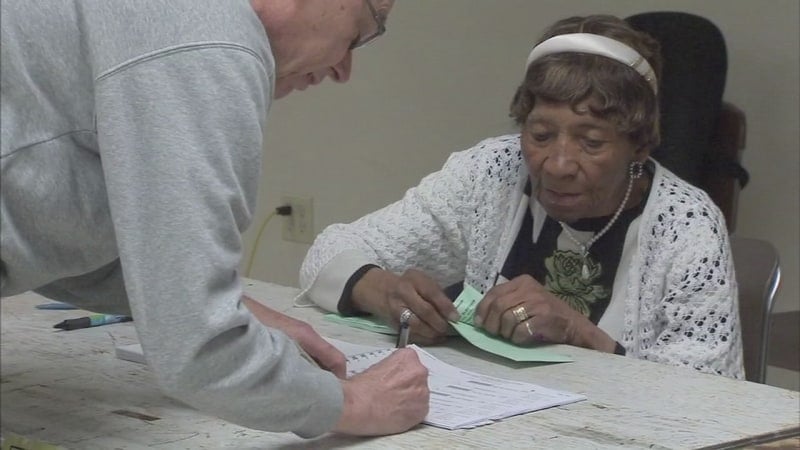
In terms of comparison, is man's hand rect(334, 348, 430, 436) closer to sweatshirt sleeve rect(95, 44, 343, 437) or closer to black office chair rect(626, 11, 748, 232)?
sweatshirt sleeve rect(95, 44, 343, 437)

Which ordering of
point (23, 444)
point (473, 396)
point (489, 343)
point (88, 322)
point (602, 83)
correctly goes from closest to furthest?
point (23, 444), point (473, 396), point (489, 343), point (88, 322), point (602, 83)

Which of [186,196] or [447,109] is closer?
[186,196]

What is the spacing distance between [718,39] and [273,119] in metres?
1.66

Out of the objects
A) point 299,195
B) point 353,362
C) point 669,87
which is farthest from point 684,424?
point 299,195

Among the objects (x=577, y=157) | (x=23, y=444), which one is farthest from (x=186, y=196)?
(x=577, y=157)

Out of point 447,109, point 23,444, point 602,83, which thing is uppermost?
point 447,109

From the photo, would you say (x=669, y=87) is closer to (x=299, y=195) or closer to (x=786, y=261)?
(x=786, y=261)

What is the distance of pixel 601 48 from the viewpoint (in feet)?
5.63

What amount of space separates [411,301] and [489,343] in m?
0.14

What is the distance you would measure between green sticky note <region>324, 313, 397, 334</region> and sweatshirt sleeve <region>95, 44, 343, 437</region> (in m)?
0.70

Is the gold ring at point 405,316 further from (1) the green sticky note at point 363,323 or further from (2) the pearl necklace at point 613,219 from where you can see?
(2) the pearl necklace at point 613,219

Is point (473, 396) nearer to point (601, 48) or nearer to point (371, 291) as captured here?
point (371, 291)

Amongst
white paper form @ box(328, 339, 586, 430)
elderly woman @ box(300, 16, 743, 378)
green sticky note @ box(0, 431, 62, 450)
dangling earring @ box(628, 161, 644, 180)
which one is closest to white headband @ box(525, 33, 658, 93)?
elderly woman @ box(300, 16, 743, 378)

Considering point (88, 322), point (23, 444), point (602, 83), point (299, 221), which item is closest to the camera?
point (23, 444)
